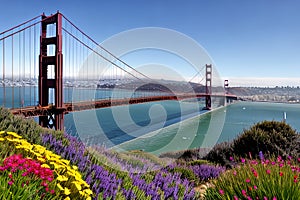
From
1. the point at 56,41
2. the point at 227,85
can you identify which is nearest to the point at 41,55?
the point at 56,41

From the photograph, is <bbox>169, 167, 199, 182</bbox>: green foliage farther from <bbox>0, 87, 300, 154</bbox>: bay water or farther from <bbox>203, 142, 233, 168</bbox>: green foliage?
<bbox>0, 87, 300, 154</bbox>: bay water

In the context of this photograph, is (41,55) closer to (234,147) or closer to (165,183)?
(234,147)

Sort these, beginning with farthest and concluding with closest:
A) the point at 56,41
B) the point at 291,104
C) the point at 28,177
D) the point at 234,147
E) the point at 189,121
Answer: the point at 291,104 < the point at 189,121 < the point at 56,41 < the point at 234,147 < the point at 28,177

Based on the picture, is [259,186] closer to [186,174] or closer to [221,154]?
[186,174]

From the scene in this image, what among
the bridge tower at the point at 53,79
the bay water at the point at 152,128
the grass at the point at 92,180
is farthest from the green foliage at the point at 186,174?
the bridge tower at the point at 53,79

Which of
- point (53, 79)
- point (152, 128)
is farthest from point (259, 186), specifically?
point (152, 128)
